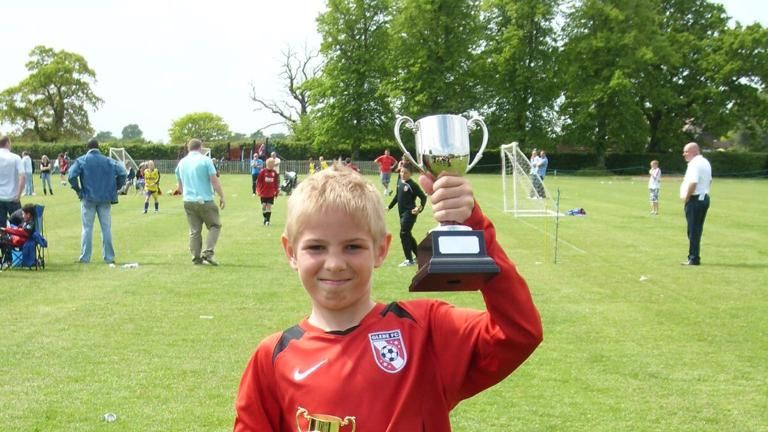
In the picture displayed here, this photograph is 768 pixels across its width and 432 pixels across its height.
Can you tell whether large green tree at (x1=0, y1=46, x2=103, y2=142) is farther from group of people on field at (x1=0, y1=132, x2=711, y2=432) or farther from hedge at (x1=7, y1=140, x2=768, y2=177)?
group of people on field at (x1=0, y1=132, x2=711, y2=432)

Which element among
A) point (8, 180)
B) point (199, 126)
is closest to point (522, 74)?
point (8, 180)

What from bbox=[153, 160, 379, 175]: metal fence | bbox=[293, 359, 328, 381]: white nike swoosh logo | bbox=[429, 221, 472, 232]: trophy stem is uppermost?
bbox=[429, 221, 472, 232]: trophy stem

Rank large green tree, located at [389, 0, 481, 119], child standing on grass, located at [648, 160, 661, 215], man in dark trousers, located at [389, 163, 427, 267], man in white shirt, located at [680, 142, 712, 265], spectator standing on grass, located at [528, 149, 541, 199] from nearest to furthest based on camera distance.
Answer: man in dark trousers, located at [389, 163, 427, 267]
man in white shirt, located at [680, 142, 712, 265]
child standing on grass, located at [648, 160, 661, 215]
spectator standing on grass, located at [528, 149, 541, 199]
large green tree, located at [389, 0, 481, 119]

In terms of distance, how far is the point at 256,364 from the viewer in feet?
9.01

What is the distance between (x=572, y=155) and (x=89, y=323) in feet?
201

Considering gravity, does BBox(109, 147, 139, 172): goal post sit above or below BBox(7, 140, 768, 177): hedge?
above

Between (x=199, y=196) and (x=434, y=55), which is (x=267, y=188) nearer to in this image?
(x=199, y=196)

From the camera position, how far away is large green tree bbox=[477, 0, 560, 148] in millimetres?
69062

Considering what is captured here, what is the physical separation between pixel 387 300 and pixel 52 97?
88.5 meters

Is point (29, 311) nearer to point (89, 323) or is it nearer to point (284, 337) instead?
point (89, 323)

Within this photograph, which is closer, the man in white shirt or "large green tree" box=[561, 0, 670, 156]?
the man in white shirt

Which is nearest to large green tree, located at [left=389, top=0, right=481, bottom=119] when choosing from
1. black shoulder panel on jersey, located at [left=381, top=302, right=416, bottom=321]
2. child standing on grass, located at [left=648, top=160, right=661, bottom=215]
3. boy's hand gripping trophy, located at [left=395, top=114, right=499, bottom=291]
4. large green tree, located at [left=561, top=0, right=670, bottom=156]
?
large green tree, located at [left=561, top=0, right=670, bottom=156]

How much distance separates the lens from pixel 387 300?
10789 mm

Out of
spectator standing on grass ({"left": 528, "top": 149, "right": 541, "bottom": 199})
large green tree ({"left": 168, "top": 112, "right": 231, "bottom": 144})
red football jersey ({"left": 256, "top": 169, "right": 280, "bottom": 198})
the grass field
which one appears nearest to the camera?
the grass field
